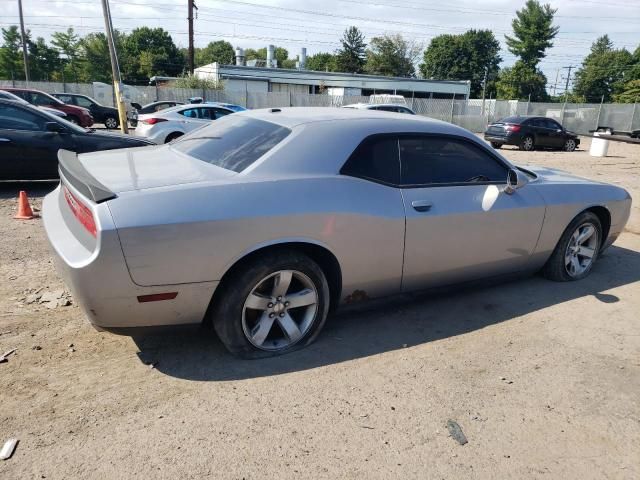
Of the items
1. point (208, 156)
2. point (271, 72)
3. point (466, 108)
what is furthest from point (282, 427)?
point (271, 72)

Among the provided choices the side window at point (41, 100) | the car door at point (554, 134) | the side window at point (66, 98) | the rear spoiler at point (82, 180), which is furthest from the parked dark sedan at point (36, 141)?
the car door at point (554, 134)

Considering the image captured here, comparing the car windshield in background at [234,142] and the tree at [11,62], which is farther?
the tree at [11,62]

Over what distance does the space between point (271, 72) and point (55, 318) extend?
4295cm

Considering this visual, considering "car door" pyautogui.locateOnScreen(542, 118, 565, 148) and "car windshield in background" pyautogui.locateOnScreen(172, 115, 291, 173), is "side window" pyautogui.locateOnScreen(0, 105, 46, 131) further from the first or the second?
"car door" pyautogui.locateOnScreen(542, 118, 565, 148)

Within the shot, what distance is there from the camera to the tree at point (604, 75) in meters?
67.8

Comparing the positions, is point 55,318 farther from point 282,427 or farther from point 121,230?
point 282,427

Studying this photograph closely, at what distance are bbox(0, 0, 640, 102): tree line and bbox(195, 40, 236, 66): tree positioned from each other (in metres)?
11.2

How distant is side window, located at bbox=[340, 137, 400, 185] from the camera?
3.38 metres

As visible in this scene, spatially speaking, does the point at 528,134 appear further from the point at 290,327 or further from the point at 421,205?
the point at 290,327

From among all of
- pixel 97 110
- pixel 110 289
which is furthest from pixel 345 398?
pixel 97 110

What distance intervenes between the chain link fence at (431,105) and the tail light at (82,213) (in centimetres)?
2551

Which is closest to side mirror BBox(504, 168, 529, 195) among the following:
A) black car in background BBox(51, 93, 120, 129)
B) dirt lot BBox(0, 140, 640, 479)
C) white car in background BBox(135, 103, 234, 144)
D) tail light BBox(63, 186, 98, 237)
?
dirt lot BBox(0, 140, 640, 479)

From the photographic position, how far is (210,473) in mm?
2236

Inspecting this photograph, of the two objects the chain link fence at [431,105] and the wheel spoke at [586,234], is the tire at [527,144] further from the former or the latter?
the wheel spoke at [586,234]
